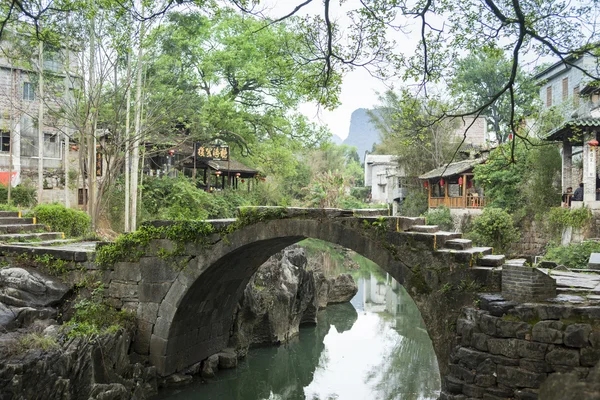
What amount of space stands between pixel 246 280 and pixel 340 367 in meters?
2.94

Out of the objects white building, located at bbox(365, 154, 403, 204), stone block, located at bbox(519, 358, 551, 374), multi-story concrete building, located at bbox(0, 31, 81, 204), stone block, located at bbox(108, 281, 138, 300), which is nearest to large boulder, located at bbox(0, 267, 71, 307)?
stone block, located at bbox(108, 281, 138, 300)

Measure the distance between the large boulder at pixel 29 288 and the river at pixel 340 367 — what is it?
2511 millimetres

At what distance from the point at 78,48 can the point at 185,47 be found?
6060mm

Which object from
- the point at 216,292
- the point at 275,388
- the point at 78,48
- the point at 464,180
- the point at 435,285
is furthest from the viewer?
the point at 464,180

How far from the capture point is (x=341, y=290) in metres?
18.2

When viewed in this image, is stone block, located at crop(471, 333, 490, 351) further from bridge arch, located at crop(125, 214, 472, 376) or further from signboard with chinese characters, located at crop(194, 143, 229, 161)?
signboard with chinese characters, located at crop(194, 143, 229, 161)

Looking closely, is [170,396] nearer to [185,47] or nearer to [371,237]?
[371,237]

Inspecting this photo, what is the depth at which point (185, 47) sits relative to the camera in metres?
20.5

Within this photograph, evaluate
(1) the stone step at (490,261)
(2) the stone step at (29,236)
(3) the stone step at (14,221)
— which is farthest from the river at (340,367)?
(3) the stone step at (14,221)

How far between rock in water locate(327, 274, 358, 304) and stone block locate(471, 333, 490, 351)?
11.6 meters

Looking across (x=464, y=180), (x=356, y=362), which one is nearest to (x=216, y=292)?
(x=356, y=362)

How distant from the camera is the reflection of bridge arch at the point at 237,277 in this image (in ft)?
23.2

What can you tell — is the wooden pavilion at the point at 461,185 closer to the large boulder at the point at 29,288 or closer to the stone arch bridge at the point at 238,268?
the stone arch bridge at the point at 238,268

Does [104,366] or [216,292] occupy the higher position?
[216,292]
